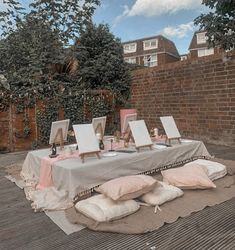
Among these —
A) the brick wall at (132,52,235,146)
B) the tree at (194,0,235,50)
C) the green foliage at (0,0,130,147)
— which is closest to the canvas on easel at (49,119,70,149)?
the green foliage at (0,0,130,147)

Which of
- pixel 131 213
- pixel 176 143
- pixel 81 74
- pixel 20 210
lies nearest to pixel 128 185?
pixel 131 213

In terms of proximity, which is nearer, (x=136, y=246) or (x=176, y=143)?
(x=136, y=246)

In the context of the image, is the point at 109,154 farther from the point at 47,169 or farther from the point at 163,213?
the point at 163,213

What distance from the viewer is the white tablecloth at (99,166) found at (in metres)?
2.82

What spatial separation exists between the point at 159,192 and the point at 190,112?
15.1 ft

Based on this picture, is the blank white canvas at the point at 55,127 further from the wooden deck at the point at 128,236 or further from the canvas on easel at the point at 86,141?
the wooden deck at the point at 128,236

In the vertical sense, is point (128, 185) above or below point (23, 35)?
below

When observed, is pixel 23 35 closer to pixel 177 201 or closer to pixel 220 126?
pixel 220 126

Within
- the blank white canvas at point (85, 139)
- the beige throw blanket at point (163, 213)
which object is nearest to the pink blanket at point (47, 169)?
the blank white canvas at point (85, 139)

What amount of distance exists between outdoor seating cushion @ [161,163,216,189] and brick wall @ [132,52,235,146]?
3484mm

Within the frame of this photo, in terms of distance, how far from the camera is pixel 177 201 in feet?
9.29

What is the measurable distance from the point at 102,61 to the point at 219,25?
374 cm

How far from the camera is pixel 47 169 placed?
320cm

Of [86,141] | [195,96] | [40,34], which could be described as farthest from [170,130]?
[40,34]
